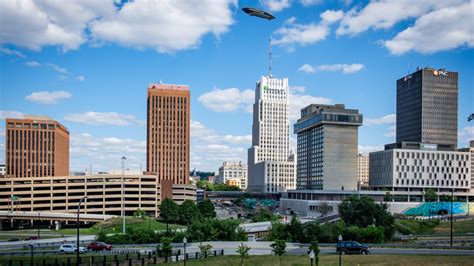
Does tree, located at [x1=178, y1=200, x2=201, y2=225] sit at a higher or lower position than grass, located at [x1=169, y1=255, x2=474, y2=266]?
lower

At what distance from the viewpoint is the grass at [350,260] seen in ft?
148

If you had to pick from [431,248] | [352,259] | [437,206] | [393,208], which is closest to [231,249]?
[352,259]

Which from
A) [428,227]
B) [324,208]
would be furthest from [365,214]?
[324,208]

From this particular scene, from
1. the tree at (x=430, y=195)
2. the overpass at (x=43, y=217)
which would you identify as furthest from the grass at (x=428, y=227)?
the overpass at (x=43, y=217)

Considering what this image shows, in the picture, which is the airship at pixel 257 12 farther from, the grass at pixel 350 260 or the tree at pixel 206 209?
the tree at pixel 206 209

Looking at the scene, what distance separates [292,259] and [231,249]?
13.5m

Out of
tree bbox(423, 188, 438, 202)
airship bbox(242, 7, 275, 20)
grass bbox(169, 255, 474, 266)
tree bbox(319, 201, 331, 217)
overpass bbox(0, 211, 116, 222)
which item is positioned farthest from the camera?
tree bbox(423, 188, 438, 202)

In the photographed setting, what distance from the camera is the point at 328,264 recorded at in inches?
1828

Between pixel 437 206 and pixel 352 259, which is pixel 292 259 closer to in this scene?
pixel 352 259

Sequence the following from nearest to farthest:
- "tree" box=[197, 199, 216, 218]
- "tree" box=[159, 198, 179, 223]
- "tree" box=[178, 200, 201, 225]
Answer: "tree" box=[178, 200, 201, 225] → "tree" box=[159, 198, 179, 223] → "tree" box=[197, 199, 216, 218]

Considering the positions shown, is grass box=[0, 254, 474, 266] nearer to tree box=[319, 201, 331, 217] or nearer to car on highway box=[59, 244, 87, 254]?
car on highway box=[59, 244, 87, 254]

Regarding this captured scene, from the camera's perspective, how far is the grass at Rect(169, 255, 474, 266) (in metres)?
45.0

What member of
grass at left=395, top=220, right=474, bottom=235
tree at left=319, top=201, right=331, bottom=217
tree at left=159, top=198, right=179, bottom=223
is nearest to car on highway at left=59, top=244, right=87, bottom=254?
grass at left=395, top=220, right=474, bottom=235

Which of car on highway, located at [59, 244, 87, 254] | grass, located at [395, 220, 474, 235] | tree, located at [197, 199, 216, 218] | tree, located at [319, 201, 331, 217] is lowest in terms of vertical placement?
tree, located at [319, 201, 331, 217]
